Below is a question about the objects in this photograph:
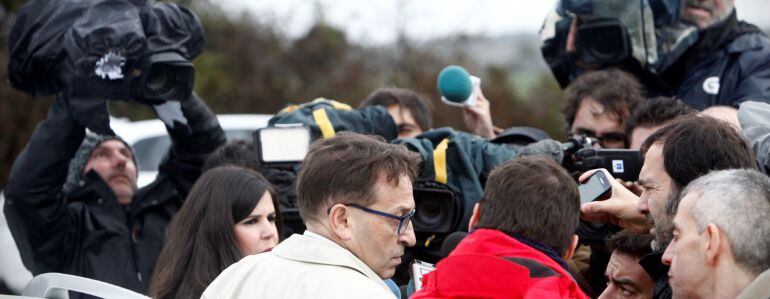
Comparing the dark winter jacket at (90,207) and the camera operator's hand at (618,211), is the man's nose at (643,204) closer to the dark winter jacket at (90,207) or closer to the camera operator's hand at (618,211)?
the camera operator's hand at (618,211)

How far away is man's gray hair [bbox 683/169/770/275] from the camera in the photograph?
2934 millimetres

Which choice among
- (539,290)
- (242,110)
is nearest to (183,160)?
(539,290)

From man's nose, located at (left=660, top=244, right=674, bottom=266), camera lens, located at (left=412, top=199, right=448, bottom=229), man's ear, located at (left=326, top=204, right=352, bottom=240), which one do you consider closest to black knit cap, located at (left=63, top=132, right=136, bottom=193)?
camera lens, located at (left=412, top=199, right=448, bottom=229)

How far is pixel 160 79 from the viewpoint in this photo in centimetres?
489

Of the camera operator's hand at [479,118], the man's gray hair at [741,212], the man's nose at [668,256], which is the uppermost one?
the man's gray hair at [741,212]

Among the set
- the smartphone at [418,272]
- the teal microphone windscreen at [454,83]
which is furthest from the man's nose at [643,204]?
the teal microphone windscreen at [454,83]

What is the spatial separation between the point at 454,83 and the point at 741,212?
2.27 meters

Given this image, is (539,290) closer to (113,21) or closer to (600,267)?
(600,267)

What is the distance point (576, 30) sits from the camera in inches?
214

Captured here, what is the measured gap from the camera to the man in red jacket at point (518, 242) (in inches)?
128

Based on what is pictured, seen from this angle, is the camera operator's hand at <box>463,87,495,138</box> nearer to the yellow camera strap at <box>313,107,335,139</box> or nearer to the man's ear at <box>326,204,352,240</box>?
the yellow camera strap at <box>313,107,335,139</box>

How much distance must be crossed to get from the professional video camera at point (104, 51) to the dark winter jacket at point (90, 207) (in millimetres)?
250

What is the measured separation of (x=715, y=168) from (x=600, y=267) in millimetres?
1023

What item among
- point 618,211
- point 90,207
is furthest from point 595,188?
point 90,207
